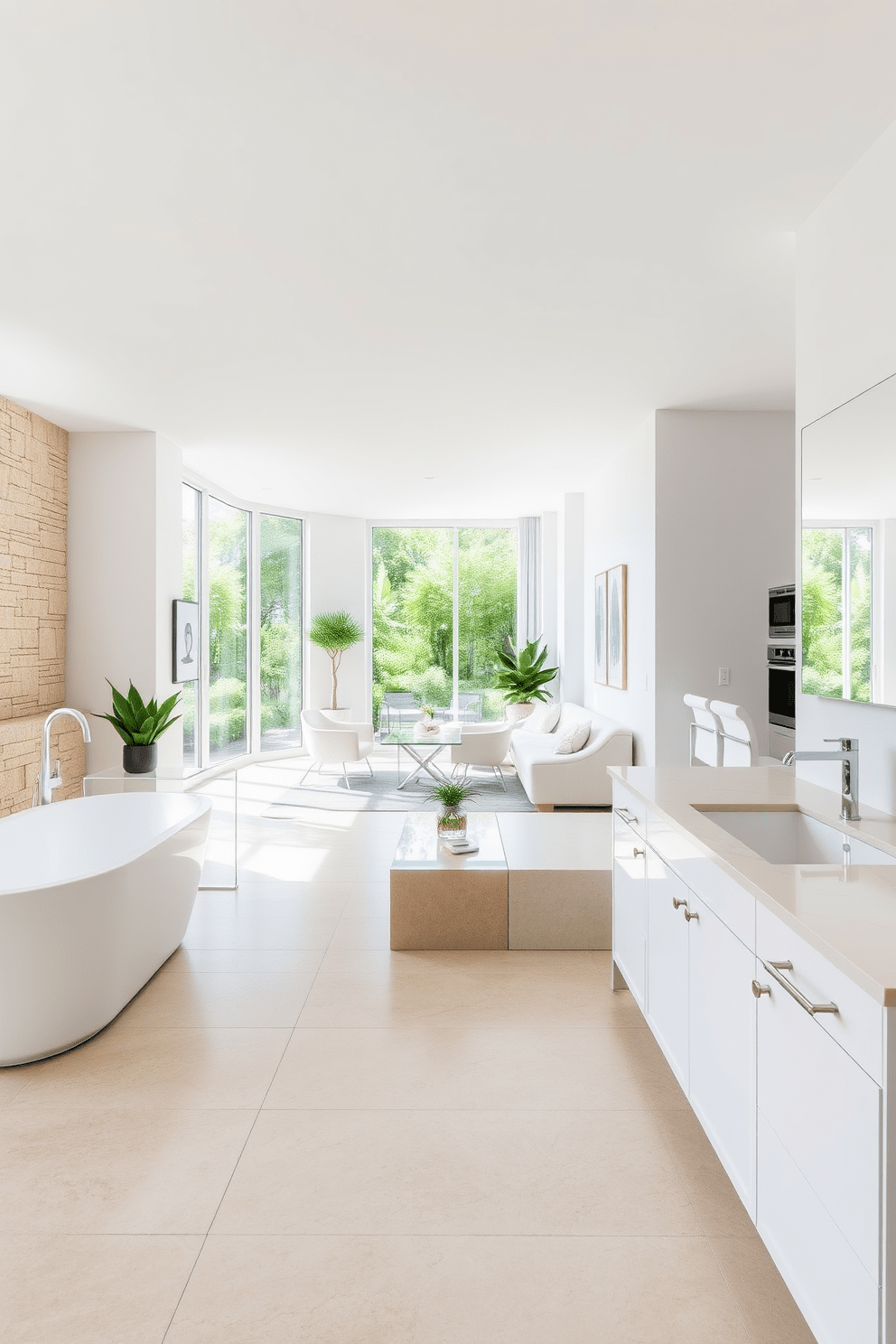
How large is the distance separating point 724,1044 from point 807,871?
0.41m

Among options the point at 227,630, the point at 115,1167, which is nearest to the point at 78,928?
the point at 115,1167

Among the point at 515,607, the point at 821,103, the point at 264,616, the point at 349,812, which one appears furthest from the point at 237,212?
the point at 515,607

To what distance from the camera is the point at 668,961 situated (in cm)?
223

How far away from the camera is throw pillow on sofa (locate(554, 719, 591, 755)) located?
248 inches

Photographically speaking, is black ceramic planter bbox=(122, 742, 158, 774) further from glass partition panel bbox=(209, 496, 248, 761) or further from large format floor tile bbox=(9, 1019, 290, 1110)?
large format floor tile bbox=(9, 1019, 290, 1110)

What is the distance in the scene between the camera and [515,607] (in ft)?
32.6

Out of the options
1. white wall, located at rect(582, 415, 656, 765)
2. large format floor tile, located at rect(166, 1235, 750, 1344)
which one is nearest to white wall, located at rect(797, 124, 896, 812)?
large format floor tile, located at rect(166, 1235, 750, 1344)

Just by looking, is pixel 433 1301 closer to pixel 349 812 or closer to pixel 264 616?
pixel 349 812

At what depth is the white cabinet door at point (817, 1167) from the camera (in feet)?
3.70

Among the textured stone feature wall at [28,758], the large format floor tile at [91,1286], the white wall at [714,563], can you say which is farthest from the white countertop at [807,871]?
the textured stone feature wall at [28,758]

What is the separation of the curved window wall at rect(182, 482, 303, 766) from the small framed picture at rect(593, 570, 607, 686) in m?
3.40

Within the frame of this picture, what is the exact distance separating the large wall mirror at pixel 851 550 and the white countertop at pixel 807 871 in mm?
365

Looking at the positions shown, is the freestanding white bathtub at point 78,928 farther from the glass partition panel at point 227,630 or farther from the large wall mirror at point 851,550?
the glass partition panel at point 227,630

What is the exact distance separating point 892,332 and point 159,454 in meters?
4.98
